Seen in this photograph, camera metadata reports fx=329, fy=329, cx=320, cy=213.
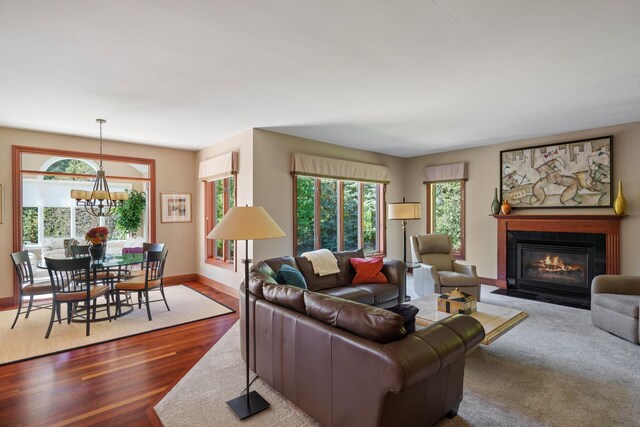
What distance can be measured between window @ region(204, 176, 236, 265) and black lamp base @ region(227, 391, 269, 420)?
10.8ft

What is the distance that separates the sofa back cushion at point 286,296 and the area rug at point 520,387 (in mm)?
683

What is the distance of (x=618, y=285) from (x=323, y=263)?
329 cm

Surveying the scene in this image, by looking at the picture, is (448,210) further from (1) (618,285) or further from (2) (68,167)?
(2) (68,167)

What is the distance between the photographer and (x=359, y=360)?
1.71 meters

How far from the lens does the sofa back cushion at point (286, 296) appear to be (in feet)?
7.23

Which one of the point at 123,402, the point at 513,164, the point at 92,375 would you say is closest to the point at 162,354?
the point at 92,375

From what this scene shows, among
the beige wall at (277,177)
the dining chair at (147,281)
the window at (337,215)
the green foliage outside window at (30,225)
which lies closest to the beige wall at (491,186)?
the window at (337,215)

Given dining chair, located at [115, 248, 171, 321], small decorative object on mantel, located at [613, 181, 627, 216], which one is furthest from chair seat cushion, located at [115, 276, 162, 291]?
small decorative object on mantel, located at [613, 181, 627, 216]

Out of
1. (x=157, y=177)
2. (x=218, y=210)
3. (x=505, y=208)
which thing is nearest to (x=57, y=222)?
(x=157, y=177)

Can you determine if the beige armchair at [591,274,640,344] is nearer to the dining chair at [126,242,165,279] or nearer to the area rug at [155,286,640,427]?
the area rug at [155,286,640,427]

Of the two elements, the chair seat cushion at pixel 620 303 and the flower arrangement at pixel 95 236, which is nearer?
the chair seat cushion at pixel 620 303

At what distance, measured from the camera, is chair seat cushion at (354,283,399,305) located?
392 cm

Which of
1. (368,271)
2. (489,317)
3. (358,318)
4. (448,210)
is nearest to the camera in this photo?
(358,318)

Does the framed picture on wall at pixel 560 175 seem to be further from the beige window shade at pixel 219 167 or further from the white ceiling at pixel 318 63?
the beige window shade at pixel 219 167
